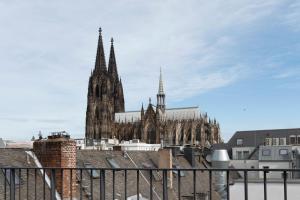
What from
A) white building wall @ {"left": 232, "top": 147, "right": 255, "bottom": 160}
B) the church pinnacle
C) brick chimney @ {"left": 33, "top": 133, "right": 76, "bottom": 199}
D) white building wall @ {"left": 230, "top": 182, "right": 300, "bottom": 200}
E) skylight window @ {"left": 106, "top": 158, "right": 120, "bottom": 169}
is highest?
the church pinnacle

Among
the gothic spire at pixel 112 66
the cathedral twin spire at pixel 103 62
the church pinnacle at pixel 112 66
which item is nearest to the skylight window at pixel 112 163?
the cathedral twin spire at pixel 103 62

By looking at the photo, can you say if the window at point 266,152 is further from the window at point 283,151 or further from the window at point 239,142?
the window at point 239,142

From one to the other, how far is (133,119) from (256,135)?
4509 cm

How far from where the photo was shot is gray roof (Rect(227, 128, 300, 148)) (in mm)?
53500

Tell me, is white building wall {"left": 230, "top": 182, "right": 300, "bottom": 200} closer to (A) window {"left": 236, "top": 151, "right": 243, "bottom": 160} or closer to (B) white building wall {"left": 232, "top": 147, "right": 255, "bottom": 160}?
(A) window {"left": 236, "top": 151, "right": 243, "bottom": 160}

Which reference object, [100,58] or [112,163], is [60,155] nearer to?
[112,163]

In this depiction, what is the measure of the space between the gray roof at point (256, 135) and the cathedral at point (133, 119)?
87.1 feet

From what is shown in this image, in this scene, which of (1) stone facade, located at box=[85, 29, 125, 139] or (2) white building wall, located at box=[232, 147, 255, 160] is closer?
(2) white building wall, located at box=[232, 147, 255, 160]

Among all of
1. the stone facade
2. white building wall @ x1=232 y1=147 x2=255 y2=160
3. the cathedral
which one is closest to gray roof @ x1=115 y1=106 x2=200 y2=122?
the cathedral

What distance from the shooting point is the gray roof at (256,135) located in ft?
176

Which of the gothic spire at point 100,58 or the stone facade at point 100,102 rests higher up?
the gothic spire at point 100,58

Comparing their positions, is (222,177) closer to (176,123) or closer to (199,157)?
(199,157)

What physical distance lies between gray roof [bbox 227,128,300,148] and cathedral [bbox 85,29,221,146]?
26536 millimetres

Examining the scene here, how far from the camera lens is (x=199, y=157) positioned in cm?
3631
